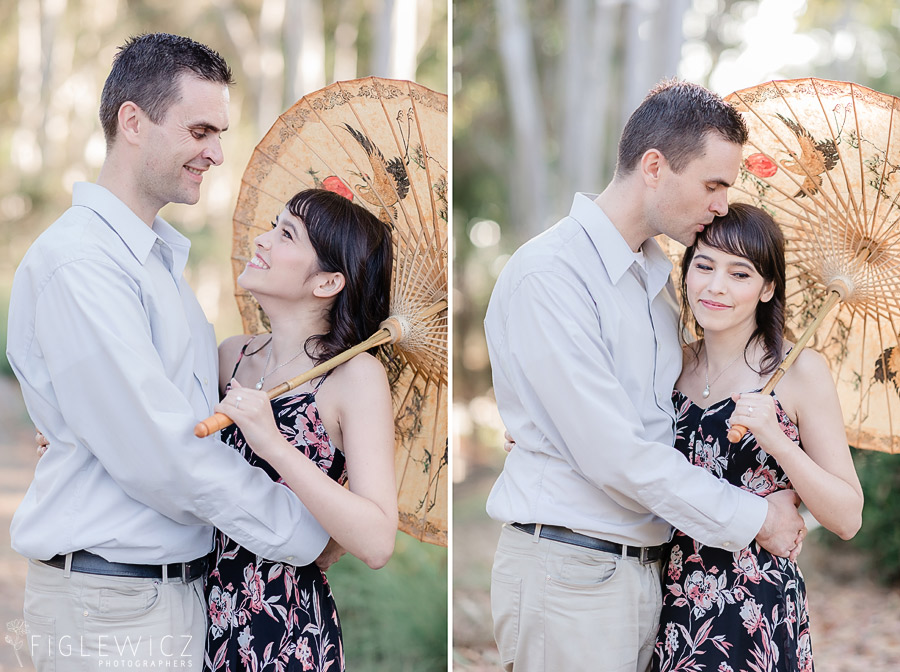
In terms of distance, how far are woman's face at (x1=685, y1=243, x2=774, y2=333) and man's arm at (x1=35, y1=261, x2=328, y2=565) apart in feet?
4.56

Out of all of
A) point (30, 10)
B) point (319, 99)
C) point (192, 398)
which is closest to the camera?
point (192, 398)

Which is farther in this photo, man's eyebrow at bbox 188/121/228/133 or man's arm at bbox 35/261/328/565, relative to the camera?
man's eyebrow at bbox 188/121/228/133

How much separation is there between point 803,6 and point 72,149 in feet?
61.3

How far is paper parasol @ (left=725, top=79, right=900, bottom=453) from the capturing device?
284cm

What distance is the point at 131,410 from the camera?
2215 mm

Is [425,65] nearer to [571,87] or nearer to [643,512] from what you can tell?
[571,87]

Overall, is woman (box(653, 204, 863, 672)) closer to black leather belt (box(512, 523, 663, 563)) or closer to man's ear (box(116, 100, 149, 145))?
black leather belt (box(512, 523, 663, 563))

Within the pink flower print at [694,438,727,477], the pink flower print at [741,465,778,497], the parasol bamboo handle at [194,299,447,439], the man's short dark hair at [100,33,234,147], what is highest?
the man's short dark hair at [100,33,234,147]

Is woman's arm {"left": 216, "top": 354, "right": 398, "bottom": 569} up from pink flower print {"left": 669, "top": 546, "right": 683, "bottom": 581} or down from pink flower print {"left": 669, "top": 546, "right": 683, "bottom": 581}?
up

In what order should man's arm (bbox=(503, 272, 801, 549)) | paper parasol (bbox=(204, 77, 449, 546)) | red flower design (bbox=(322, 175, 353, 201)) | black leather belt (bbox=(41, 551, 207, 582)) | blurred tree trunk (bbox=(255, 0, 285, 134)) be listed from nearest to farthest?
black leather belt (bbox=(41, 551, 207, 582)), man's arm (bbox=(503, 272, 801, 549)), paper parasol (bbox=(204, 77, 449, 546)), red flower design (bbox=(322, 175, 353, 201)), blurred tree trunk (bbox=(255, 0, 285, 134))

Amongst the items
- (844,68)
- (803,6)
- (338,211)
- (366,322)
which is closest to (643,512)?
(366,322)

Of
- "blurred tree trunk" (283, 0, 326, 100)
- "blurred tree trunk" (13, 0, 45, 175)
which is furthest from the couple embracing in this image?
"blurred tree trunk" (13, 0, 45, 175)

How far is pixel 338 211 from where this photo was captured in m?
2.80

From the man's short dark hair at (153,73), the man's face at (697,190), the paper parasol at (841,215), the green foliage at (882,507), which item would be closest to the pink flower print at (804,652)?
the paper parasol at (841,215)
